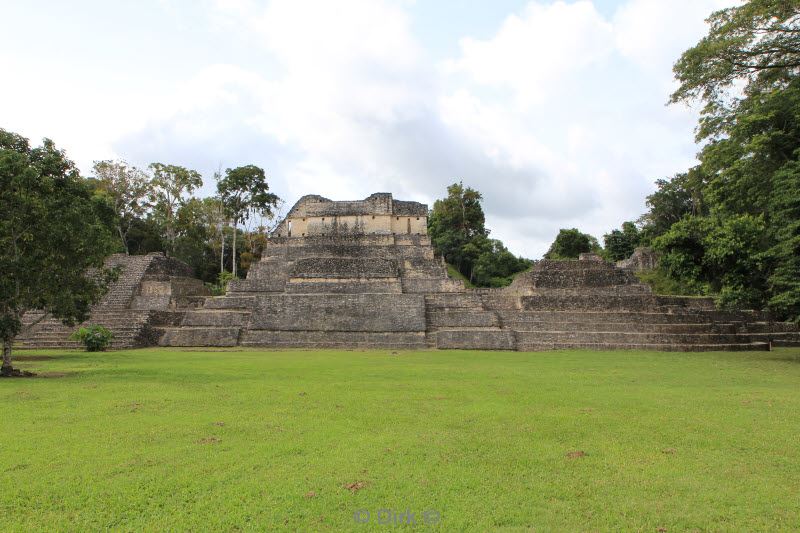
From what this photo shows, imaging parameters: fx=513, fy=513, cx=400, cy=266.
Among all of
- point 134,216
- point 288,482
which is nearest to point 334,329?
point 288,482

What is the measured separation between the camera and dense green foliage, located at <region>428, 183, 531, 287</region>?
40922 mm

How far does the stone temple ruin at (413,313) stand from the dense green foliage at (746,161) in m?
3.23

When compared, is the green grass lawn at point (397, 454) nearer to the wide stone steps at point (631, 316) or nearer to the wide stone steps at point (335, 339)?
the wide stone steps at point (335, 339)

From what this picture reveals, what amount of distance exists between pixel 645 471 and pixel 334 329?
46.9 feet

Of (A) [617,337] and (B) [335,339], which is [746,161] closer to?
(A) [617,337]

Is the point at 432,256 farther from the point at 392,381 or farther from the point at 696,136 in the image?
the point at 392,381

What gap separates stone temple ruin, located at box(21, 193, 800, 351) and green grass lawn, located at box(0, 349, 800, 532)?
8.25m

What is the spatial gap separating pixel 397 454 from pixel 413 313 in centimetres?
1375

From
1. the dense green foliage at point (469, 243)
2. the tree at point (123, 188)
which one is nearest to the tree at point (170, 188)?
the tree at point (123, 188)

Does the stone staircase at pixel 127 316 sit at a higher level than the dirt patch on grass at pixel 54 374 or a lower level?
higher

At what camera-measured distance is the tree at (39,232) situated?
31.9ft

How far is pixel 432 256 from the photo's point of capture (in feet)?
83.5

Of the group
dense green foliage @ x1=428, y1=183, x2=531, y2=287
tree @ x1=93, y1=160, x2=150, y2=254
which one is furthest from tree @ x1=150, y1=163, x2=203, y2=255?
dense green foliage @ x1=428, y1=183, x2=531, y2=287

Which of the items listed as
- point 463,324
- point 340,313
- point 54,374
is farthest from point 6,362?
point 463,324
